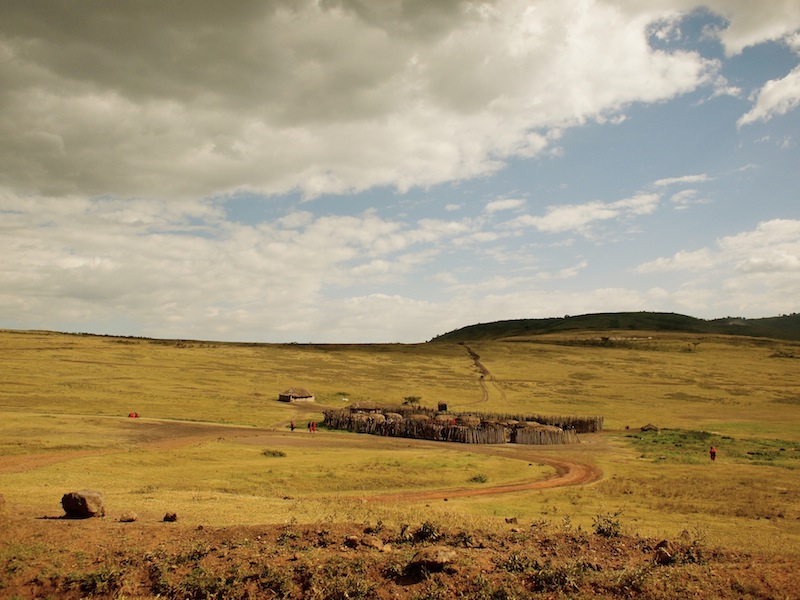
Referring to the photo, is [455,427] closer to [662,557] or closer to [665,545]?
[665,545]

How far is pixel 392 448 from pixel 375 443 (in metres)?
2.78

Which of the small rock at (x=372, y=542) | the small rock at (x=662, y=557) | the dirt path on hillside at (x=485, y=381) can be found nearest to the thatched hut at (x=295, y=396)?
the dirt path on hillside at (x=485, y=381)

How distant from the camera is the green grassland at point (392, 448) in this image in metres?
21.8

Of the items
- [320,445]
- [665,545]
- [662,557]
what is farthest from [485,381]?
[662,557]

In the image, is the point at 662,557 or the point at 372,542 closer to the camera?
the point at 662,557

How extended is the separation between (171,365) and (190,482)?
67.7 meters

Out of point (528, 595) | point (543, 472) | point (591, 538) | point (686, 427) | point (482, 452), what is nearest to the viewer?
point (528, 595)

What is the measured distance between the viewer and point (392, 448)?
43562 mm

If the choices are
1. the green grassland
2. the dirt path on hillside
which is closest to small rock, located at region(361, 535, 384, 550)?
the green grassland

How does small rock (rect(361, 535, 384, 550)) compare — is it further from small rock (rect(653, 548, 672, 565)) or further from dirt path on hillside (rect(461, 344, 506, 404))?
dirt path on hillside (rect(461, 344, 506, 404))

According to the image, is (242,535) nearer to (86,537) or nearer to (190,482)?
(86,537)

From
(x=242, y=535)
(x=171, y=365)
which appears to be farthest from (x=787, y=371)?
(x=242, y=535)

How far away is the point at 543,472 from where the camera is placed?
111ft

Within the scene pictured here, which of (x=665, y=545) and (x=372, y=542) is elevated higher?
(x=372, y=542)
